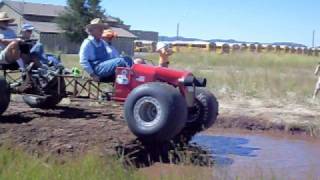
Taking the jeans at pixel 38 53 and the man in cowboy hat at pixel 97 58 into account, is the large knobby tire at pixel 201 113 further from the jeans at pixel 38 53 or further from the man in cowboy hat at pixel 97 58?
the jeans at pixel 38 53

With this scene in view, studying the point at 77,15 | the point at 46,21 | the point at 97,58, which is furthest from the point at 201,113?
the point at 46,21

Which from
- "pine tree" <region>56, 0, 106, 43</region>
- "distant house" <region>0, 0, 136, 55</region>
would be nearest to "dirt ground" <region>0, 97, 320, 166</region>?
"pine tree" <region>56, 0, 106, 43</region>

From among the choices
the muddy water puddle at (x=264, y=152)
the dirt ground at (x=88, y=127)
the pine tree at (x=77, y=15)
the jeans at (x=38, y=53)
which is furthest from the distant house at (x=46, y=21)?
the muddy water puddle at (x=264, y=152)

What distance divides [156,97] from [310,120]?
5580mm

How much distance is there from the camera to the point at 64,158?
7922mm

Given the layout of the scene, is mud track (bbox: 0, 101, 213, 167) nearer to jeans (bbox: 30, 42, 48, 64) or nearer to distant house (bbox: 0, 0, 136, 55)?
jeans (bbox: 30, 42, 48, 64)

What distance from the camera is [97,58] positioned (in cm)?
1081

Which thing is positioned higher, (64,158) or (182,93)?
(182,93)

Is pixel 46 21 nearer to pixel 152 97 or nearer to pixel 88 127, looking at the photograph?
pixel 88 127

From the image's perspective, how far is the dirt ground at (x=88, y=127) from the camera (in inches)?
346

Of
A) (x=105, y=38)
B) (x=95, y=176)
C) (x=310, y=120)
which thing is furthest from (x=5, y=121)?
(x=310, y=120)

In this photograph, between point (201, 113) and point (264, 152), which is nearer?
point (264, 152)

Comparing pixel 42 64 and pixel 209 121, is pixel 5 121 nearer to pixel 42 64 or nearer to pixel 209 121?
pixel 42 64

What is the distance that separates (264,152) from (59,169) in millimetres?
4903
